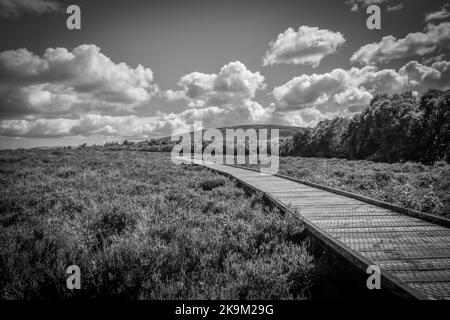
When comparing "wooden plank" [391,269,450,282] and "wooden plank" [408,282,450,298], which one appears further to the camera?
"wooden plank" [391,269,450,282]

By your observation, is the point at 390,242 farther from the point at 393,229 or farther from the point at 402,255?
the point at 393,229

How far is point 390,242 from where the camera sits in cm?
427

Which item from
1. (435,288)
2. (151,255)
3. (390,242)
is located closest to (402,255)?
(390,242)

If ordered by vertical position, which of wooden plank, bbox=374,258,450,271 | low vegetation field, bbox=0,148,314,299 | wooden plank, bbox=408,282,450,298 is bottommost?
low vegetation field, bbox=0,148,314,299

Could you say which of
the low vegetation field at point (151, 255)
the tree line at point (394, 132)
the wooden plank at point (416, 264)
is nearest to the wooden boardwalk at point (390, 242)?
the wooden plank at point (416, 264)

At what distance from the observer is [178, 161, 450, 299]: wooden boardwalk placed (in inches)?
118

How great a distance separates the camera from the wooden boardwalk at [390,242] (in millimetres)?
2994

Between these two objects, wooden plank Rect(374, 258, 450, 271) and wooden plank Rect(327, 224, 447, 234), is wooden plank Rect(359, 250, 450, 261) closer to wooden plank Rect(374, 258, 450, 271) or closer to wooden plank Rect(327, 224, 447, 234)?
wooden plank Rect(374, 258, 450, 271)

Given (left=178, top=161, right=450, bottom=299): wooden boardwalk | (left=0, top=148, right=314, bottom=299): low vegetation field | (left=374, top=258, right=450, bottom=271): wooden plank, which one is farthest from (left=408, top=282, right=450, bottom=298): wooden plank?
(left=0, top=148, right=314, bottom=299): low vegetation field
